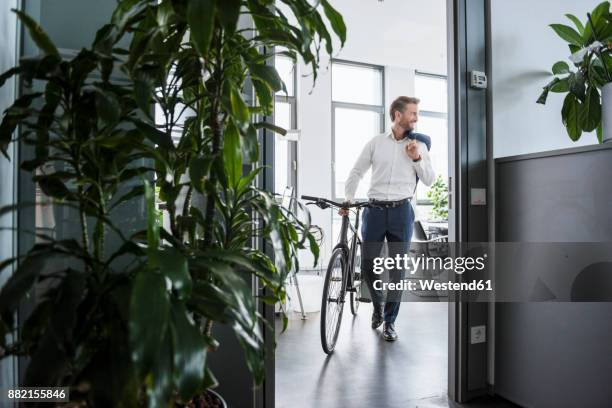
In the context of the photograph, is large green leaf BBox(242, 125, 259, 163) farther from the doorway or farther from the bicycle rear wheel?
the bicycle rear wheel

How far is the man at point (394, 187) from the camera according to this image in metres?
2.89

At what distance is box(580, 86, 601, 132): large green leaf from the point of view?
80.4 inches

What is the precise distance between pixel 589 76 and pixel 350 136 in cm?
458

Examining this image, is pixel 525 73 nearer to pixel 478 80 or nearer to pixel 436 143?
pixel 478 80

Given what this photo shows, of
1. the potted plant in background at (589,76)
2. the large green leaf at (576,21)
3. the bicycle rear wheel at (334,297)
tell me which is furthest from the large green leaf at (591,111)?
the bicycle rear wheel at (334,297)

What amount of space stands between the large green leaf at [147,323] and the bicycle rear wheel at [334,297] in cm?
193

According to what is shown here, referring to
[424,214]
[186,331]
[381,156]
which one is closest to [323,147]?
[424,214]

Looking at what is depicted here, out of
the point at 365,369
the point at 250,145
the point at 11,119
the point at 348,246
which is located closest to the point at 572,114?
the point at 348,246

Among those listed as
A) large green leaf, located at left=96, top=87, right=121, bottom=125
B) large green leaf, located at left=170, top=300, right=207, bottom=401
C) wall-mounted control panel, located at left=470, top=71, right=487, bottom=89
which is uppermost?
wall-mounted control panel, located at left=470, top=71, right=487, bottom=89

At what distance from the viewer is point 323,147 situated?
6047mm

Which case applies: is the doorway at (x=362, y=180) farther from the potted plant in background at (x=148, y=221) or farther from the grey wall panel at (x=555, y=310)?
the potted plant in background at (x=148, y=221)

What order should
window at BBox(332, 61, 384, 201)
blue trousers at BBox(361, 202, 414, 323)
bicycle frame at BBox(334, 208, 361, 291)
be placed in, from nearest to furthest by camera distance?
bicycle frame at BBox(334, 208, 361, 291)
blue trousers at BBox(361, 202, 414, 323)
window at BBox(332, 61, 384, 201)

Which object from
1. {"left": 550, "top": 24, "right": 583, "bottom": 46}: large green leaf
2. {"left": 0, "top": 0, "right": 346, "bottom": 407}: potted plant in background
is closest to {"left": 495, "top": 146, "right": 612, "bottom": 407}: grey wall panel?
{"left": 550, "top": 24, "right": 583, "bottom": 46}: large green leaf

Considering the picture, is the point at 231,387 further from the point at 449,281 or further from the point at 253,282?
the point at 449,281
